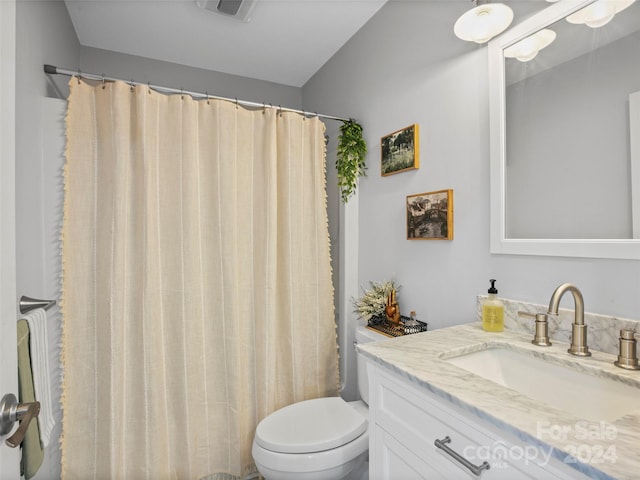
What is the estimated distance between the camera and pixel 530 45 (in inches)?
43.5

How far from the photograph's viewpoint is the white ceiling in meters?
1.81

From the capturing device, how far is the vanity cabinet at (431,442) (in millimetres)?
580

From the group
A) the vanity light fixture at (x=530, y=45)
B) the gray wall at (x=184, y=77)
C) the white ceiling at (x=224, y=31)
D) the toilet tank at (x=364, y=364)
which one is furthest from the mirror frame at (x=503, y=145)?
the gray wall at (x=184, y=77)

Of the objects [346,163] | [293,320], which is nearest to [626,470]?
[293,320]

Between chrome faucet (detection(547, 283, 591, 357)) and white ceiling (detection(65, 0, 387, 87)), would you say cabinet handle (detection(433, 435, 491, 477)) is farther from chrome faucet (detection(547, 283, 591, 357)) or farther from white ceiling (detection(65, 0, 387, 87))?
white ceiling (detection(65, 0, 387, 87))

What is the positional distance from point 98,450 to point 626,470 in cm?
187

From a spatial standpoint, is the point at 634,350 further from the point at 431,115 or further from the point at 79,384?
the point at 79,384

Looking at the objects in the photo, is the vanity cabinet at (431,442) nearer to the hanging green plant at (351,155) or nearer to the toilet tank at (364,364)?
the toilet tank at (364,364)

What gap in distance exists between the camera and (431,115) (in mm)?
1489

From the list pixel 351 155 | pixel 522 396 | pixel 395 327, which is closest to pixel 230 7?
pixel 351 155

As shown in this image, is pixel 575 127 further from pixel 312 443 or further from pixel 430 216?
pixel 312 443

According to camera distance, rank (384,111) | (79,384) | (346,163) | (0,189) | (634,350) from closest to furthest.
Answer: (0,189), (634,350), (79,384), (384,111), (346,163)

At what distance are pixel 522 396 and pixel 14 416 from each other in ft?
3.22

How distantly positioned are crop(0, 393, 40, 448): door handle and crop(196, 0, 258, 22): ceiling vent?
1.90 m
